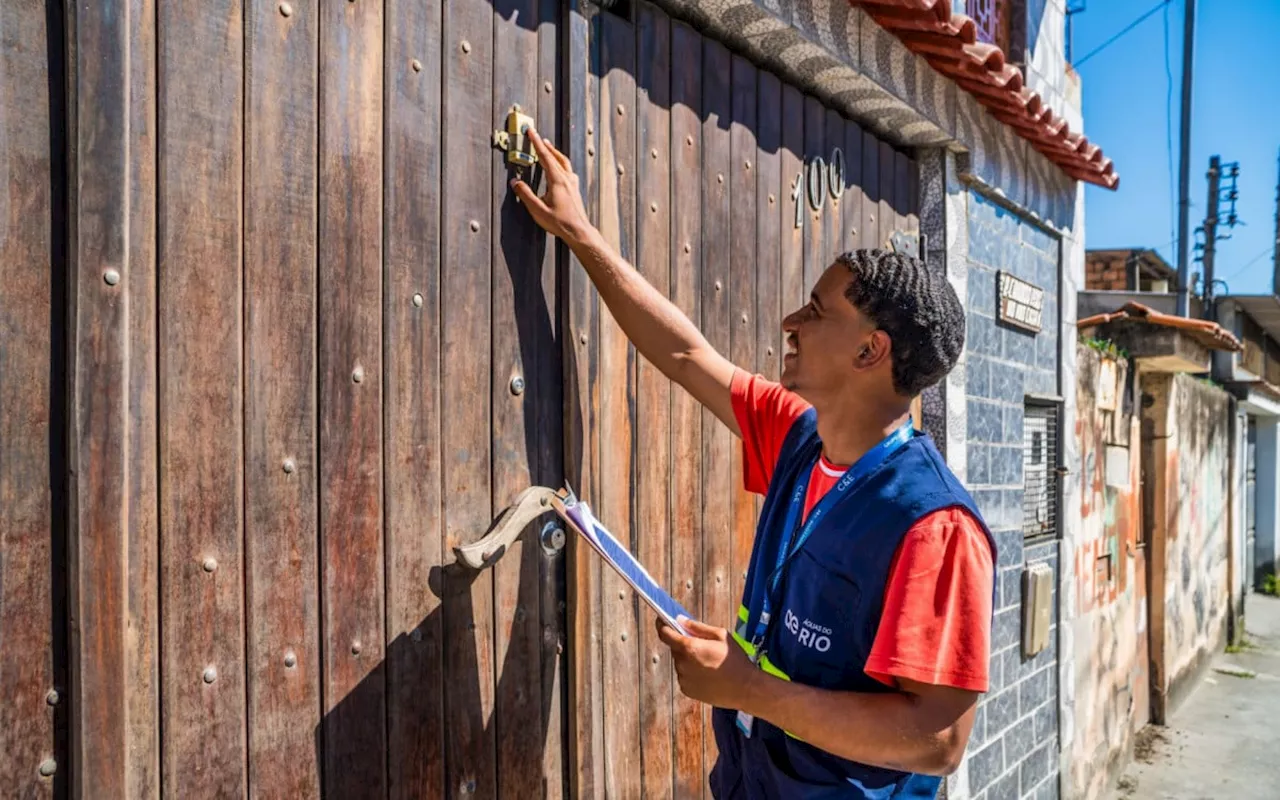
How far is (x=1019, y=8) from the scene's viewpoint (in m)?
5.02

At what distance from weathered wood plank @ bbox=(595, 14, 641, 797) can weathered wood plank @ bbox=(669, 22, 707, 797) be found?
7.4 inches

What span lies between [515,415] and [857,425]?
757 mm

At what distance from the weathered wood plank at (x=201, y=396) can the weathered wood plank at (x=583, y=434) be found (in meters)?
0.83

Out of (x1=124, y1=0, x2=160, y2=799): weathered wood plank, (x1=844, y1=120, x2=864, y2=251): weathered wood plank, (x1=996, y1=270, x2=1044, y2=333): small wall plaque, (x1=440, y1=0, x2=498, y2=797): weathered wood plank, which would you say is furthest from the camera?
(x1=996, y1=270, x2=1044, y2=333): small wall plaque

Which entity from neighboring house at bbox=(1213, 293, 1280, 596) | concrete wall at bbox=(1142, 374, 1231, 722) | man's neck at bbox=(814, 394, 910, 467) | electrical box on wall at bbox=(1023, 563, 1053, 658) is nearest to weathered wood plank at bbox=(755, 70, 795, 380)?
man's neck at bbox=(814, 394, 910, 467)

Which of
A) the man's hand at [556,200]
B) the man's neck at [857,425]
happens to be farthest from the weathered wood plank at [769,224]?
the man's neck at [857,425]

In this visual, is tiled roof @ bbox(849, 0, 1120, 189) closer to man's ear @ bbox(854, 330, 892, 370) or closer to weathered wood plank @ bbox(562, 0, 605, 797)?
weathered wood plank @ bbox(562, 0, 605, 797)

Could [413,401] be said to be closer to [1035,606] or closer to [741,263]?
[741,263]

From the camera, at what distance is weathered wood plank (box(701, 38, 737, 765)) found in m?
2.79

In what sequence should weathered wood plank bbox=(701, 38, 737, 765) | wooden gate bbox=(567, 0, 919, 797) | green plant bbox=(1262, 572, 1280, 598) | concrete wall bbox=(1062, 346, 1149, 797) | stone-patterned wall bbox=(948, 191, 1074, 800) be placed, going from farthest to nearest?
green plant bbox=(1262, 572, 1280, 598)
concrete wall bbox=(1062, 346, 1149, 797)
stone-patterned wall bbox=(948, 191, 1074, 800)
weathered wood plank bbox=(701, 38, 737, 765)
wooden gate bbox=(567, 0, 919, 797)

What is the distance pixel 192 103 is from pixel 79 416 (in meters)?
0.54

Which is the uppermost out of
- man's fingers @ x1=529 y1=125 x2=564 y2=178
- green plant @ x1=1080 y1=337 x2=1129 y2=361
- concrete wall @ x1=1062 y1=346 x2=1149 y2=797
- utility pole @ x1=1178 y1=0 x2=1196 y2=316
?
utility pole @ x1=1178 y1=0 x2=1196 y2=316

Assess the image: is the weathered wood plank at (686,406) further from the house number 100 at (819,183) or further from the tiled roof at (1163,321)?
the tiled roof at (1163,321)

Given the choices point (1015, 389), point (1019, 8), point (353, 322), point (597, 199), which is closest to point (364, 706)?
point (353, 322)
